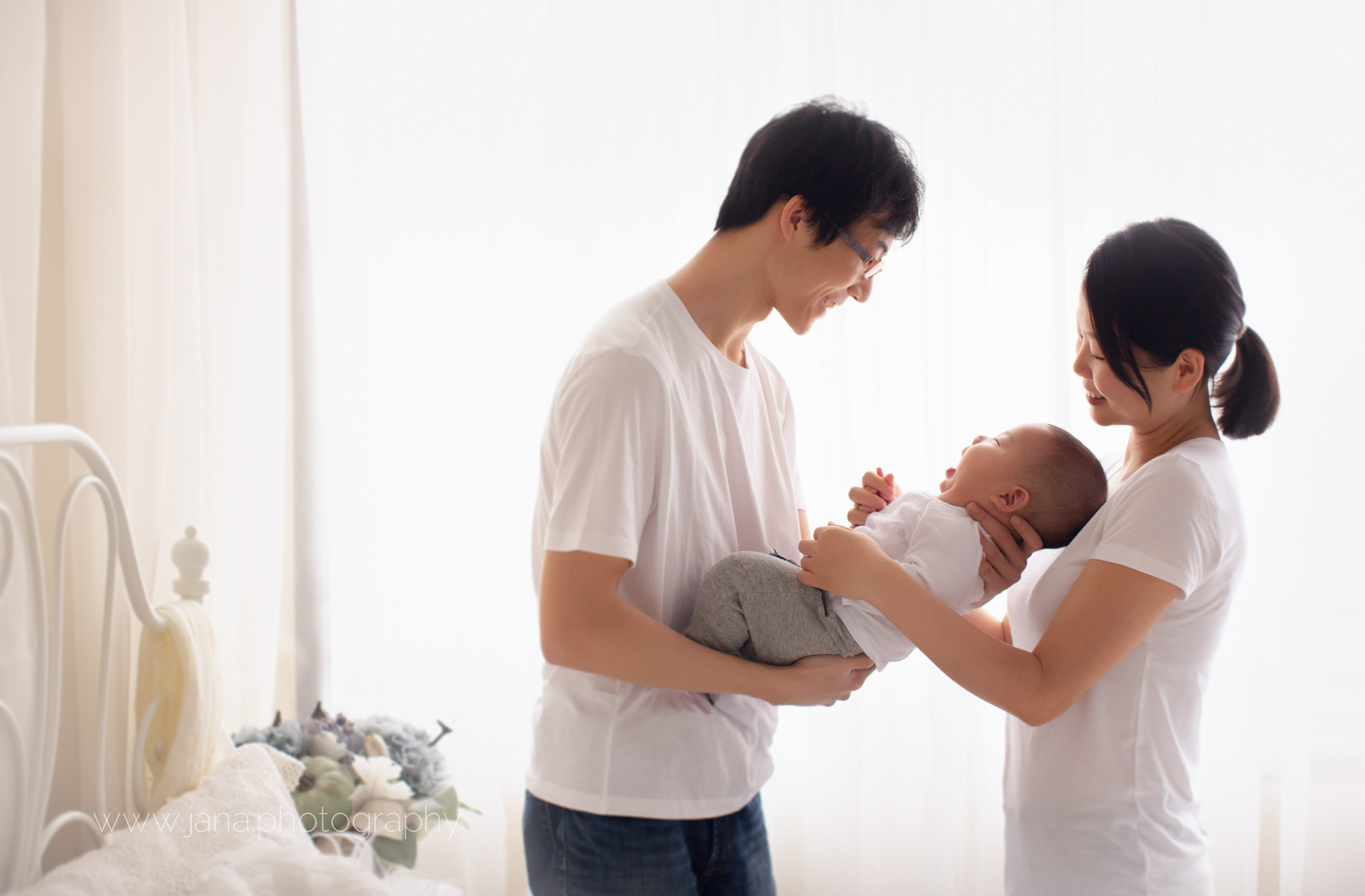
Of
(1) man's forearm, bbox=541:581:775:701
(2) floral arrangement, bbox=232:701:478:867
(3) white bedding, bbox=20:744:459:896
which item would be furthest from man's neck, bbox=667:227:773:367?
(2) floral arrangement, bbox=232:701:478:867

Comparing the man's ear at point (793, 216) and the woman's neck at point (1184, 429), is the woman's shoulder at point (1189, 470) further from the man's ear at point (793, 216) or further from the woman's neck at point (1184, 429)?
the man's ear at point (793, 216)

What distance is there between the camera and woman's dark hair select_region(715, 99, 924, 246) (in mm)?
1192

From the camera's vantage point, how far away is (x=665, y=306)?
4.00 feet

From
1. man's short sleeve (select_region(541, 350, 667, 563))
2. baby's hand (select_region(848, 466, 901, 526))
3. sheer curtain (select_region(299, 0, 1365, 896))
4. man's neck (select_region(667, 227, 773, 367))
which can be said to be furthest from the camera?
sheer curtain (select_region(299, 0, 1365, 896))

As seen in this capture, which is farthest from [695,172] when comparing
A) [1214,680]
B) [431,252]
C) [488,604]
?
[1214,680]

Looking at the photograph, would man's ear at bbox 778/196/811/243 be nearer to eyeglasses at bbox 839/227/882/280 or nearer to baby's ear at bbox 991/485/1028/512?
eyeglasses at bbox 839/227/882/280

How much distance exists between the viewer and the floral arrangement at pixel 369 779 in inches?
66.9

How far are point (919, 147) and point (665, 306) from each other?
1260 mm

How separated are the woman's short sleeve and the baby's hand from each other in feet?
1.40

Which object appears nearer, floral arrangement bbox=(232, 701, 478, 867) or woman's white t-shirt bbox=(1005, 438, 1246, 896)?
woman's white t-shirt bbox=(1005, 438, 1246, 896)

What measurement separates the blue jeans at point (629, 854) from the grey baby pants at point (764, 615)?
27 cm

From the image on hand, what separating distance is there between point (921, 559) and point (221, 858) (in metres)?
1.17

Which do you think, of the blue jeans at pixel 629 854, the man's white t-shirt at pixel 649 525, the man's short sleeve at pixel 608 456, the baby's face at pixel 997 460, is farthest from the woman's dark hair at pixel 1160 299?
the blue jeans at pixel 629 854

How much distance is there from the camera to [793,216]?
1213 millimetres
